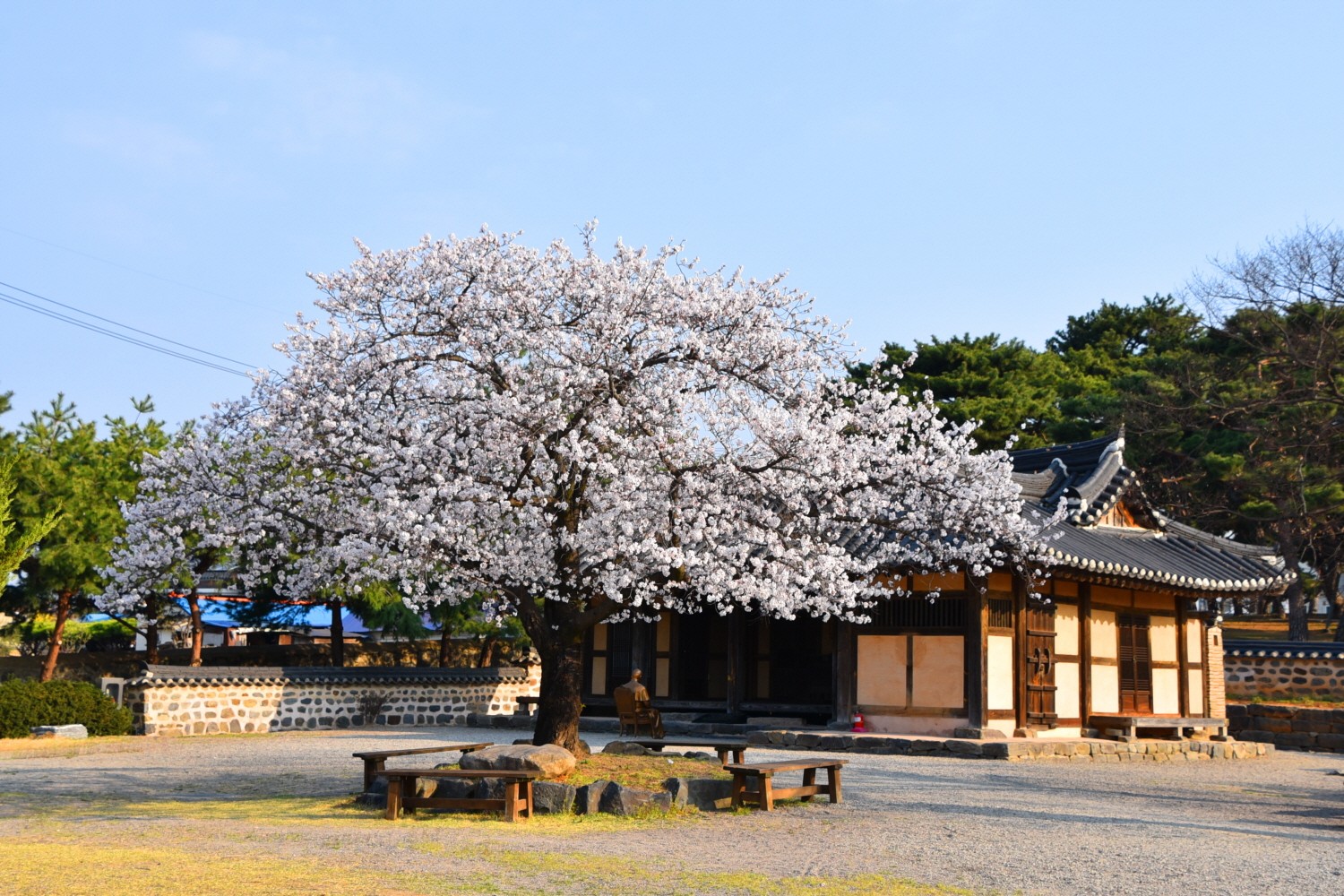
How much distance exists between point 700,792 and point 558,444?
11.5 feet

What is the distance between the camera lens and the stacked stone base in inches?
704

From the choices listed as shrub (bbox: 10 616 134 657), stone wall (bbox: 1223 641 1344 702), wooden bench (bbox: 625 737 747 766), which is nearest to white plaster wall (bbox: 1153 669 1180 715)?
stone wall (bbox: 1223 641 1344 702)

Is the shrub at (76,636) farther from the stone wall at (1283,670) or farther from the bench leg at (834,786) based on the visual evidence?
the stone wall at (1283,670)

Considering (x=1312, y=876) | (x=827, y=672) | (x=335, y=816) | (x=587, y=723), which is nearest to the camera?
(x=1312, y=876)

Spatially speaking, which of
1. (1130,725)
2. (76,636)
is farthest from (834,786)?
(76,636)

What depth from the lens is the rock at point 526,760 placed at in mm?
10891

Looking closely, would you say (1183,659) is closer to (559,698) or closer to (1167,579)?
(1167,579)

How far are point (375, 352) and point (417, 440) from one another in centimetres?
106

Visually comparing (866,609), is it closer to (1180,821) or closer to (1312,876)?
(1180,821)

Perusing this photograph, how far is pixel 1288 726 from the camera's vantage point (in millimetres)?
24734

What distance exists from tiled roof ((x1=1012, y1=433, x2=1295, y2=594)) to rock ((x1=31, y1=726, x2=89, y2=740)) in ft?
50.2

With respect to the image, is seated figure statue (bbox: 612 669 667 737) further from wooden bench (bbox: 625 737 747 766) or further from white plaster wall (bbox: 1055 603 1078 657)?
white plaster wall (bbox: 1055 603 1078 657)

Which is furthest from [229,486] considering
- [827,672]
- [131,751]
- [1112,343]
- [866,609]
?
[1112,343]

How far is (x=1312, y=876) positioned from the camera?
331 inches
